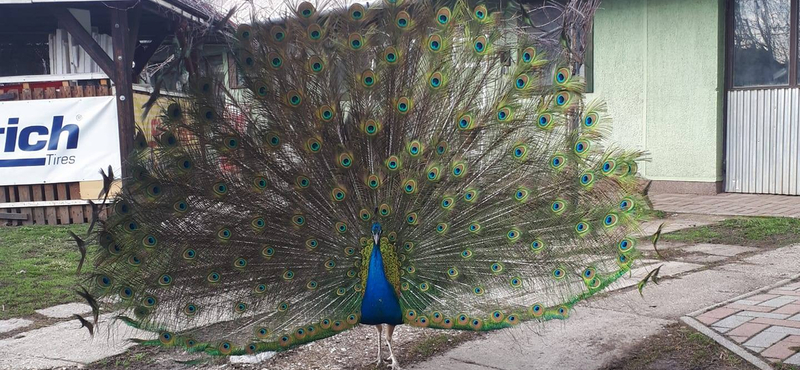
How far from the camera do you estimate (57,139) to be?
1091 centimetres

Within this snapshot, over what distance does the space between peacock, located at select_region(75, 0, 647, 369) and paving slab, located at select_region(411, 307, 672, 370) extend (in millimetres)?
738

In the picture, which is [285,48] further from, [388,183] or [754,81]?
[754,81]

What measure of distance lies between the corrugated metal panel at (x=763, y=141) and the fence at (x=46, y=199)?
384 inches

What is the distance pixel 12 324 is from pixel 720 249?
6.73m

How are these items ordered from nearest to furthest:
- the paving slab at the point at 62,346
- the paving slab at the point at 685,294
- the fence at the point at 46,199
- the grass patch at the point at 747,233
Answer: the paving slab at the point at 62,346 → the paving slab at the point at 685,294 → the grass patch at the point at 747,233 → the fence at the point at 46,199

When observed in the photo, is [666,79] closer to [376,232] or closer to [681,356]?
[681,356]

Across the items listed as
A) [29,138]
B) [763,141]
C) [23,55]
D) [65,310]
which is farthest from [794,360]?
[23,55]

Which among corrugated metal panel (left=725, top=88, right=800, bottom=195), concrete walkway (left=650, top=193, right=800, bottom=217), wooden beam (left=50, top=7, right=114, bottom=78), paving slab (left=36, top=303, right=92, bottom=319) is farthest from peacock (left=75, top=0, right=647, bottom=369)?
corrugated metal panel (left=725, top=88, right=800, bottom=195)

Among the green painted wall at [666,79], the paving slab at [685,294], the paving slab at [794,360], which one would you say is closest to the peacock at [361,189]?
the paving slab at [794,360]

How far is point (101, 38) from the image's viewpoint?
12.4m

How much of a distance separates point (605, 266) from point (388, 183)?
1.28 metres

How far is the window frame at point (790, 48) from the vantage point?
10.8m

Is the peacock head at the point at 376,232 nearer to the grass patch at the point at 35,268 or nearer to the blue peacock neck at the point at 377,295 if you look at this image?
the blue peacock neck at the point at 377,295

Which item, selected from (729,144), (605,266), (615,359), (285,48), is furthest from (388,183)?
(729,144)
